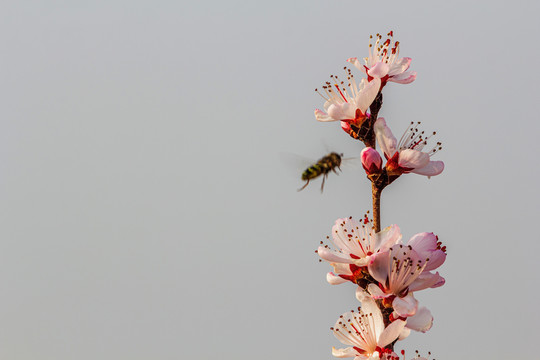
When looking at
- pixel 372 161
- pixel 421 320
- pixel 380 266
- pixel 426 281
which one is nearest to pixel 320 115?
pixel 372 161

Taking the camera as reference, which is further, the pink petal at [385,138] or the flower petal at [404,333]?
the pink petal at [385,138]

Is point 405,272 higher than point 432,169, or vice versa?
point 432,169

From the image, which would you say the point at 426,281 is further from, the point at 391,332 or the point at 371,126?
the point at 371,126

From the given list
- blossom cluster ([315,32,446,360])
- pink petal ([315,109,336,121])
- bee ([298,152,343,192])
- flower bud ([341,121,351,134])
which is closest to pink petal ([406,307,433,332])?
blossom cluster ([315,32,446,360])

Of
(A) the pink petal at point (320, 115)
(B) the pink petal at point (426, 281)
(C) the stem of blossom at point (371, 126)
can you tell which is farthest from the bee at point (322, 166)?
(B) the pink petal at point (426, 281)

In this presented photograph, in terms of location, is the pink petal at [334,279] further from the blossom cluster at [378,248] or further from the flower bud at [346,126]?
the flower bud at [346,126]

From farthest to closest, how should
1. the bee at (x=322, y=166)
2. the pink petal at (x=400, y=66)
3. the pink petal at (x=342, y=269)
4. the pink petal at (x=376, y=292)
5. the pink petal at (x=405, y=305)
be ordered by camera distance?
the bee at (x=322, y=166) < the pink petal at (x=400, y=66) < the pink petal at (x=342, y=269) < the pink petal at (x=376, y=292) < the pink petal at (x=405, y=305)

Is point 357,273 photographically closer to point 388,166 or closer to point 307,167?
point 388,166
